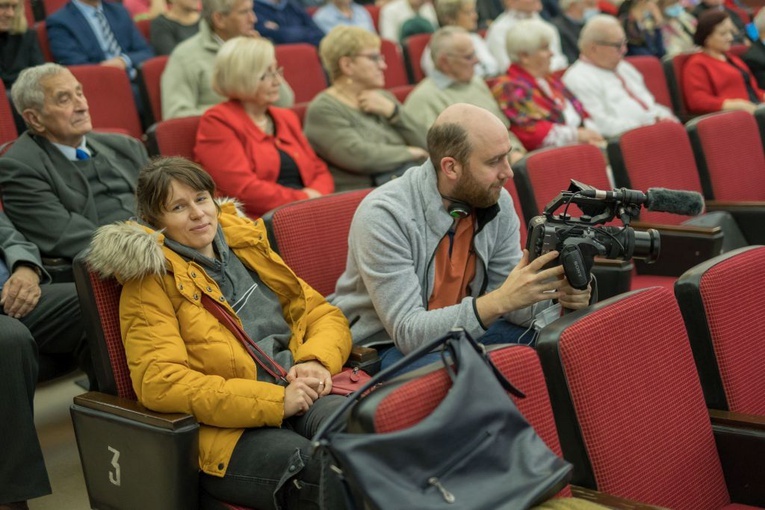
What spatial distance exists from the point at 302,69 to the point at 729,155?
6.56 feet

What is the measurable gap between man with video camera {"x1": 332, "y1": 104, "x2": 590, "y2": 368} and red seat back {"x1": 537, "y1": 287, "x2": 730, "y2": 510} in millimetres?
275

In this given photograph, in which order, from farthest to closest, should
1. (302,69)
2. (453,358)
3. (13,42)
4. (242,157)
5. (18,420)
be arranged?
(302,69) < (13,42) < (242,157) < (18,420) < (453,358)

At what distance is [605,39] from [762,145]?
107cm

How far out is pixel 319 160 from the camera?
11.3 ft

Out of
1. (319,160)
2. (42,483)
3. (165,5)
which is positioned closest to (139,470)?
(42,483)

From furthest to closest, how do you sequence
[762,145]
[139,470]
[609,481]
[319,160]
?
[762,145] → [319,160] → [139,470] → [609,481]

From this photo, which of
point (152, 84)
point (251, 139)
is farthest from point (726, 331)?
point (152, 84)

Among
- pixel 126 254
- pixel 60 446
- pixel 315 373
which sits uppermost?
pixel 126 254

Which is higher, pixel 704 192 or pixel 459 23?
pixel 459 23

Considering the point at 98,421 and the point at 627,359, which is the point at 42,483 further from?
the point at 627,359

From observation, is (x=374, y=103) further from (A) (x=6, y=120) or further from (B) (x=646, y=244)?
(B) (x=646, y=244)

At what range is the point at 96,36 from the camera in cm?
434

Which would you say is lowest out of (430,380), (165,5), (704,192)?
(704,192)

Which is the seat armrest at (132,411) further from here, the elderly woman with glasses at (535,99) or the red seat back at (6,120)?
the elderly woman with glasses at (535,99)
